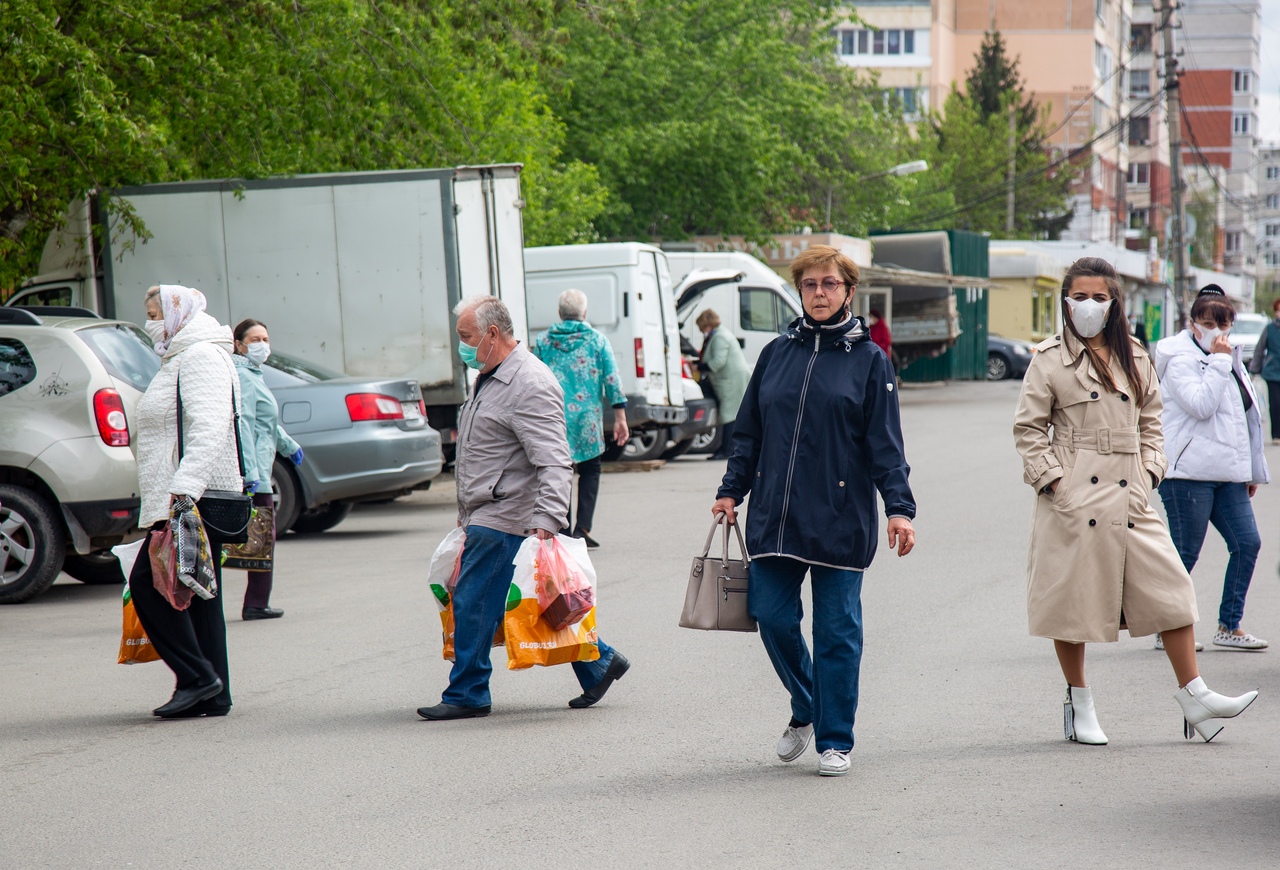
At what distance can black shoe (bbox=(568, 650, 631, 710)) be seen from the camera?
6.55 metres

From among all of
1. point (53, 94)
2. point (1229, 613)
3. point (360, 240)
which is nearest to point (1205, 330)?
point (1229, 613)

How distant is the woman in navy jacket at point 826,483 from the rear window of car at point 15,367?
5.70 metres

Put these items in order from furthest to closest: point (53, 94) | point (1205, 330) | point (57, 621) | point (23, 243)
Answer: point (23, 243)
point (53, 94)
point (57, 621)
point (1205, 330)

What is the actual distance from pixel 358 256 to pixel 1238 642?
9.40 metres

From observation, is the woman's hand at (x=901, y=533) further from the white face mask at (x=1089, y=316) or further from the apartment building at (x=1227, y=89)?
the apartment building at (x=1227, y=89)

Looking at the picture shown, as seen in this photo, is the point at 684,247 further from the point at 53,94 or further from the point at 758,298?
the point at 53,94

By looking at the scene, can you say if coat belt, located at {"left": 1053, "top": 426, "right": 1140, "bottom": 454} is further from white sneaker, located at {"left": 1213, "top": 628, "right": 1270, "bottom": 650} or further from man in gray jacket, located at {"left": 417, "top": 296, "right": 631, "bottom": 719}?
white sneaker, located at {"left": 1213, "top": 628, "right": 1270, "bottom": 650}

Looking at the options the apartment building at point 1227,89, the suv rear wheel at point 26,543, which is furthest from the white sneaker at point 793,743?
the apartment building at point 1227,89

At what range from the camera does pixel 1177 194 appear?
41.0 metres

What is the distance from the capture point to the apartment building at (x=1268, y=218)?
146m

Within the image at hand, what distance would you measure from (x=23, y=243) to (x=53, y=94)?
118 inches

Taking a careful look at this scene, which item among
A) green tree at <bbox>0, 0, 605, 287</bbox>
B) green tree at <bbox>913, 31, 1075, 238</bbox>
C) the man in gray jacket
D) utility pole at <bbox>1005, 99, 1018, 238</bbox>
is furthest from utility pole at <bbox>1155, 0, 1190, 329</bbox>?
the man in gray jacket

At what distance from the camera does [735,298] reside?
875 inches

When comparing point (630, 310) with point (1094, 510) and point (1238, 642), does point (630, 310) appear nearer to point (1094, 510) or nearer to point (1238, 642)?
point (1238, 642)
